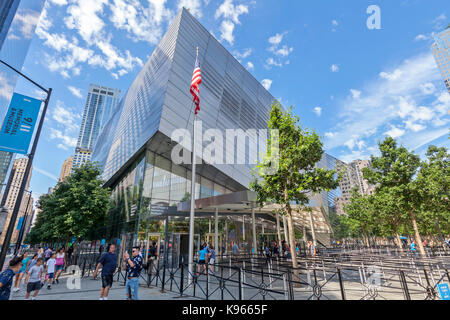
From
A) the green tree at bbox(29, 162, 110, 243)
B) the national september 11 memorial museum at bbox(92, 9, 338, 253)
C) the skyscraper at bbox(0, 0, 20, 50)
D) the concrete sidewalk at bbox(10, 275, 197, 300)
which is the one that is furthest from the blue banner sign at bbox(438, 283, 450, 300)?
the skyscraper at bbox(0, 0, 20, 50)

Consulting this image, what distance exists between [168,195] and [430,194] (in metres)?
23.0

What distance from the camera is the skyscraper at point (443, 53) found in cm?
9456

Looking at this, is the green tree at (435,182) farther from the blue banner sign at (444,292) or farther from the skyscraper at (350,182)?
the skyscraper at (350,182)

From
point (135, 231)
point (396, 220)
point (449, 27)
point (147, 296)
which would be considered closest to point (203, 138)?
point (135, 231)

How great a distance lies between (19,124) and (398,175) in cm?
2418

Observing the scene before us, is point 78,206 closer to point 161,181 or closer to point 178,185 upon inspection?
point 161,181

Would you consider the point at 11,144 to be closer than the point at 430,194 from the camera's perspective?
Yes

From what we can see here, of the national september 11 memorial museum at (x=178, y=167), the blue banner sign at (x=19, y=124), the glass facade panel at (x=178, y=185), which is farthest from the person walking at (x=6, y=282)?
the glass facade panel at (x=178, y=185)

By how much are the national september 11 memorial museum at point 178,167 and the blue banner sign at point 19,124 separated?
10632 mm

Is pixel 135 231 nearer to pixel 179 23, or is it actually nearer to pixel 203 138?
pixel 203 138

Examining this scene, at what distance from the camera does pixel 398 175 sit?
18.4m

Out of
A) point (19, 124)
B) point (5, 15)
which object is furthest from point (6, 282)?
point (5, 15)

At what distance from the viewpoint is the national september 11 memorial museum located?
810 inches

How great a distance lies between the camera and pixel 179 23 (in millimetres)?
25344
